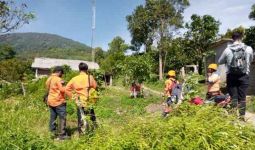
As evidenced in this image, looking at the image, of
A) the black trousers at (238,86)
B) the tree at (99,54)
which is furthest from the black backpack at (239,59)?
the tree at (99,54)

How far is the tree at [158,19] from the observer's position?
54.9 m

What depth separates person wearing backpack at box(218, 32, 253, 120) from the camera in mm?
8070

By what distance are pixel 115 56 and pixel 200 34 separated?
1588 centimetres

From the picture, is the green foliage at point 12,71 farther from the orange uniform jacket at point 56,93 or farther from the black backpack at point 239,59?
the black backpack at point 239,59

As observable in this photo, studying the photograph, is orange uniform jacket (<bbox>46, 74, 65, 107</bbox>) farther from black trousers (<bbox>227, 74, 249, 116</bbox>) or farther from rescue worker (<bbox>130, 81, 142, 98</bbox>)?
rescue worker (<bbox>130, 81, 142, 98</bbox>)

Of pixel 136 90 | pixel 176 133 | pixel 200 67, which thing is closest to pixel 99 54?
pixel 200 67

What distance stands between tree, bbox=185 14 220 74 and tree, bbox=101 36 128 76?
9549 millimetres

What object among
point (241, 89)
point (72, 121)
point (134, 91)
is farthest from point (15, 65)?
point (241, 89)

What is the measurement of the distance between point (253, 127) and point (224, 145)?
0.79 m

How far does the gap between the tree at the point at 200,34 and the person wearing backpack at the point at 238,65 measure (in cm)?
4318

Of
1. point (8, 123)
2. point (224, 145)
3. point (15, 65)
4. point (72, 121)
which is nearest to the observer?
point (224, 145)

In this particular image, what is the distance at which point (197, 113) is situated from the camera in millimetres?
4559

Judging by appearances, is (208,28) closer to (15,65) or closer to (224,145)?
(15,65)

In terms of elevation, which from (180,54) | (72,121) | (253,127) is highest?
(180,54)
